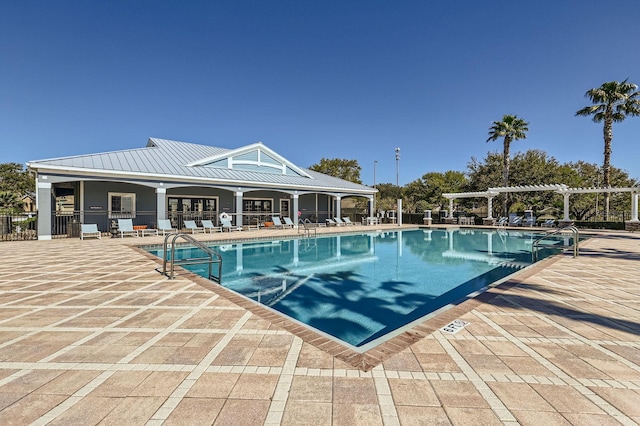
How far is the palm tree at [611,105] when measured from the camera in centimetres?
2116

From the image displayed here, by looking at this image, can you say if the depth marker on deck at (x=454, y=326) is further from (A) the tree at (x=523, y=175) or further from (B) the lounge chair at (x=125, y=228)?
(A) the tree at (x=523, y=175)

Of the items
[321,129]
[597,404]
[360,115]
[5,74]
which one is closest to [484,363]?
[597,404]

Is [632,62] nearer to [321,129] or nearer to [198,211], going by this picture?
[321,129]

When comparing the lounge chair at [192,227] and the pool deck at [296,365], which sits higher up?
the lounge chair at [192,227]

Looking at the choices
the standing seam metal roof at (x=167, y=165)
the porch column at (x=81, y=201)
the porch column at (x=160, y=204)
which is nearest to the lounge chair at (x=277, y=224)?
the standing seam metal roof at (x=167, y=165)

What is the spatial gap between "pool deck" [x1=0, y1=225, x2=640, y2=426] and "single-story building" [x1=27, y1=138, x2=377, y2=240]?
11.3 metres

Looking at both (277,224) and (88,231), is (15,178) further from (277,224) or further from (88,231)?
(277,224)

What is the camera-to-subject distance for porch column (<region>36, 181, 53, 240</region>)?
12.7 meters

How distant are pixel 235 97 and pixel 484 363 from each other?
26.0 meters

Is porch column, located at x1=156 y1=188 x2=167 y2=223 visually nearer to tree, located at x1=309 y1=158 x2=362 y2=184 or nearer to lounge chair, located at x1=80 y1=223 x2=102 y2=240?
lounge chair, located at x1=80 y1=223 x2=102 y2=240

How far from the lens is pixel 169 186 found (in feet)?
53.0

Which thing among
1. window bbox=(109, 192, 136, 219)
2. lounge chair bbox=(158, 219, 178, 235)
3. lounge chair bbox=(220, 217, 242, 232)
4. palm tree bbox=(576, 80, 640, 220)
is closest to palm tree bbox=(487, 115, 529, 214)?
palm tree bbox=(576, 80, 640, 220)

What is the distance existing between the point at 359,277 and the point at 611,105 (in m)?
25.9

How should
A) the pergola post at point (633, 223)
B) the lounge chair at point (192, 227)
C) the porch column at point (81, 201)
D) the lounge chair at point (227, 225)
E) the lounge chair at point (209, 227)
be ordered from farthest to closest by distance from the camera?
the pergola post at point (633, 223) < the lounge chair at point (227, 225) < the lounge chair at point (209, 227) < the lounge chair at point (192, 227) < the porch column at point (81, 201)
